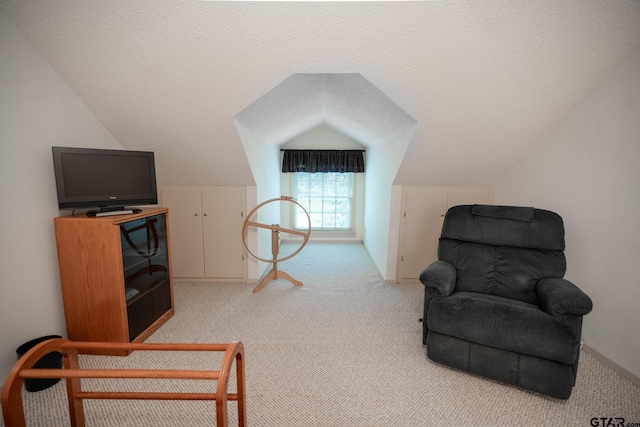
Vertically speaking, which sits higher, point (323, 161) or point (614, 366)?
point (323, 161)

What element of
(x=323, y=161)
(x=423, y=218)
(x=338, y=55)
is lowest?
(x=423, y=218)

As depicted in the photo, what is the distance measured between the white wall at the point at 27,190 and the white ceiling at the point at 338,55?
0.46 ft

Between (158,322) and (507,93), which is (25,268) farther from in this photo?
(507,93)

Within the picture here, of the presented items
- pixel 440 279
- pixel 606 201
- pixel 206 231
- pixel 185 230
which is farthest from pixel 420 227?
pixel 185 230

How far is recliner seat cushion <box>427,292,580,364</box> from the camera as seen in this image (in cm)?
159

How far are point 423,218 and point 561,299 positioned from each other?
174 centimetres

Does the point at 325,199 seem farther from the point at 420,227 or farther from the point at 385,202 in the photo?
the point at 420,227

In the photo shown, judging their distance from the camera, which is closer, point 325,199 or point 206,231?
point 206,231

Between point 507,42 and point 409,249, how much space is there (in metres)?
2.24

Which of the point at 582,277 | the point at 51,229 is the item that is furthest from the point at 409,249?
the point at 51,229

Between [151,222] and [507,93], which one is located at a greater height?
[507,93]

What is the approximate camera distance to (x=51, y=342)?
1038mm

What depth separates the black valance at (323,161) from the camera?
4938 mm

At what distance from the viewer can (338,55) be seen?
1.81 metres
